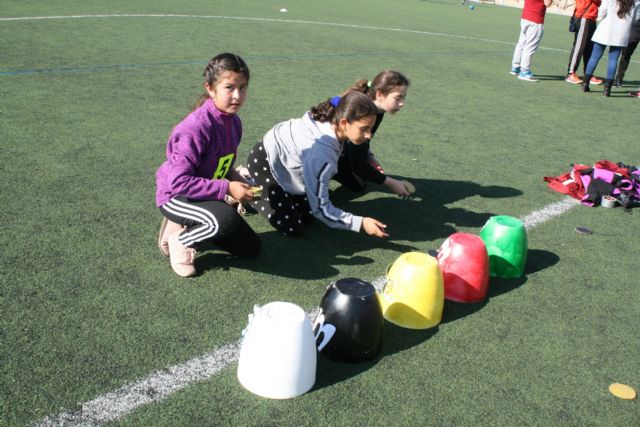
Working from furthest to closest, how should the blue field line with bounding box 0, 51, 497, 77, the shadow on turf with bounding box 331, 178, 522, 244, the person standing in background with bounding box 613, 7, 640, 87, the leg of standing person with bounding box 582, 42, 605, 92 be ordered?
the person standing in background with bounding box 613, 7, 640, 87 → the leg of standing person with bounding box 582, 42, 605, 92 → the blue field line with bounding box 0, 51, 497, 77 → the shadow on turf with bounding box 331, 178, 522, 244

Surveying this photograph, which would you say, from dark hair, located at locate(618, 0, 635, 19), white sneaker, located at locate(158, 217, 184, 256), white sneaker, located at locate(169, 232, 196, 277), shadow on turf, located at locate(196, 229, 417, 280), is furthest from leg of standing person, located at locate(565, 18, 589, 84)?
white sneaker, located at locate(169, 232, 196, 277)

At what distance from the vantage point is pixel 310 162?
12.5 ft

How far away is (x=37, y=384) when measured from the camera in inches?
98.0

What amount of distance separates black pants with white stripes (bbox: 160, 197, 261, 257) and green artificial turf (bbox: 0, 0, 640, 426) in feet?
0.55

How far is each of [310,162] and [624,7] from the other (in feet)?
24.1

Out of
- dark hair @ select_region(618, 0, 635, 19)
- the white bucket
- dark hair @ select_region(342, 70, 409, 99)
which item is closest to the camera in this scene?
the white bucket

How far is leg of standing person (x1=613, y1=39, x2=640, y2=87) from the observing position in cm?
1000

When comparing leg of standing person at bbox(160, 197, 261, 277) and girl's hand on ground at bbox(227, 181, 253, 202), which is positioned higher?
girl's hand on ground at bbox(227, 181, 253, 202)

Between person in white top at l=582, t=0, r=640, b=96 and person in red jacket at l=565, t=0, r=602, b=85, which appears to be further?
person in red jacket at l=565, t=0, r=602, b=85

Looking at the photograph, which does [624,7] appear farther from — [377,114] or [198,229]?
[198,229]

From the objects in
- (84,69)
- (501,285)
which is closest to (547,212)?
(501,285)

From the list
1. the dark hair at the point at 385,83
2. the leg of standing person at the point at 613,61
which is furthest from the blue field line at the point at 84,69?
the leg of standing person at the point at 613,61

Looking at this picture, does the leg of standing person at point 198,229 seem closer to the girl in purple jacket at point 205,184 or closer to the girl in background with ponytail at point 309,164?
the girl in purple jacket at point 205,184

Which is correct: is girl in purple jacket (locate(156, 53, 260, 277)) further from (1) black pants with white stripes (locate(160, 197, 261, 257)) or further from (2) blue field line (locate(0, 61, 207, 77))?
(2) blue field line (locate(0, 61, 207, 77))
